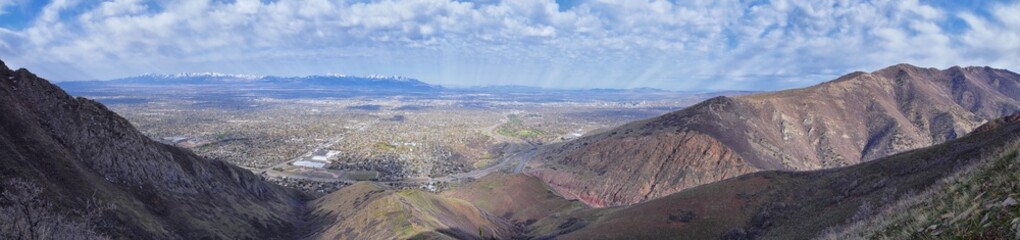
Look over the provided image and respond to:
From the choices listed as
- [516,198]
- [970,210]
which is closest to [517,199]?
[516,198]

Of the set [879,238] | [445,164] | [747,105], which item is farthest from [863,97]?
[879,238]

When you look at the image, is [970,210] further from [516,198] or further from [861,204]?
[516,198]

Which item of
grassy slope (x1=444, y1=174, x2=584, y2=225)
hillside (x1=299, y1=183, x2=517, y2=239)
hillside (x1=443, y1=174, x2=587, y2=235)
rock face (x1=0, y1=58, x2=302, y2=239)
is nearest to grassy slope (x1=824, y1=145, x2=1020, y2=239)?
hillside (x1=299, y1=183, x2=517, y2=239)

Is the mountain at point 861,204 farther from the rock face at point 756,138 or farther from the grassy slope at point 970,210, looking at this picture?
the rock face at point 756,138

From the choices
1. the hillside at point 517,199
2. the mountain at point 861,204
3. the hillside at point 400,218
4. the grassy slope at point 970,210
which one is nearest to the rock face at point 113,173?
the hillside at point 400,218

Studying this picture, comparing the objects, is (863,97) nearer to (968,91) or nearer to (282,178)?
(968,91)
